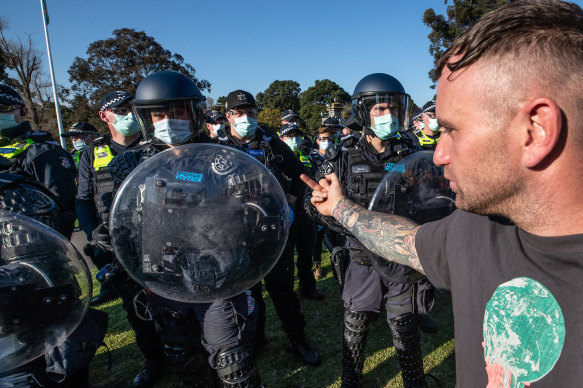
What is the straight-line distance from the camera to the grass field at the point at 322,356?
3.01 m

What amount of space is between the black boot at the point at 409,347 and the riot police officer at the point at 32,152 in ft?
10.1

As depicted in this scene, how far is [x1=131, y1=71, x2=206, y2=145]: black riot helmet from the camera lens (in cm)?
222

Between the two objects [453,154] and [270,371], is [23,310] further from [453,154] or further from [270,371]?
[270,371]

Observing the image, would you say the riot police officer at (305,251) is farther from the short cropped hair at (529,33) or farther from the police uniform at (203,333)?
the short cropped hair at (529,33)

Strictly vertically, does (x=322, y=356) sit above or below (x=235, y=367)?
below

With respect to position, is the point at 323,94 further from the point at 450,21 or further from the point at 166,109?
the point at 166,109

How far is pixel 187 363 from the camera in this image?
7.10 feet

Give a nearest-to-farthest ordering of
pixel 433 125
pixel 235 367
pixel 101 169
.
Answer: pixel 235 367, pixel 101 169, pixel 433 125

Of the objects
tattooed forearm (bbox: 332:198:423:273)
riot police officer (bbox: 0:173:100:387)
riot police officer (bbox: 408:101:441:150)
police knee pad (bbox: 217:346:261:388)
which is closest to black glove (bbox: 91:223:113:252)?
riot police officer (bbox: 0:173:100:387)

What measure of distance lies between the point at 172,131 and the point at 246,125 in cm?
180

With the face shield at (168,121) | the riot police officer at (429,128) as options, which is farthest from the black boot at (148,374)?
the riot police officer at (429,128)

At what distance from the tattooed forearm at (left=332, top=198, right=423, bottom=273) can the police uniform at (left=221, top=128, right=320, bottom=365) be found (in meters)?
1.53

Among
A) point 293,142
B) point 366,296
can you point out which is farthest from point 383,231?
point 293,142

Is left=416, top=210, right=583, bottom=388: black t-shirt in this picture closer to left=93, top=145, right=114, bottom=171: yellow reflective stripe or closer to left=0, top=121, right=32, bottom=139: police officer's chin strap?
left=93, top=145, right=114, bottom=171: yellow reflective stripe
